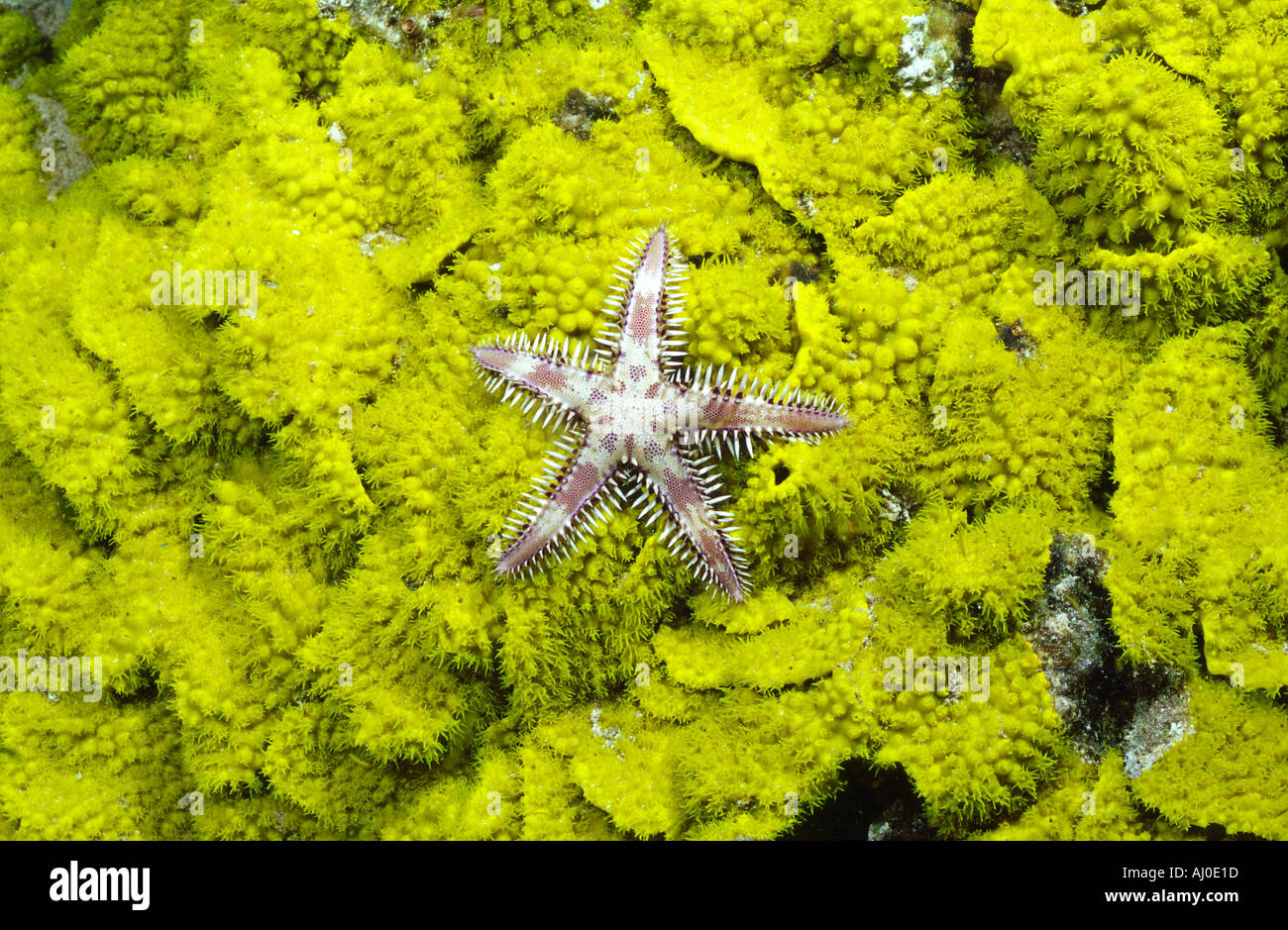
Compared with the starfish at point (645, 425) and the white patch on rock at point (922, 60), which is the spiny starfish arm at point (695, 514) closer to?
the starfish at point (645, 425)

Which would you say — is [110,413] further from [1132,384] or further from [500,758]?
[1132,384]

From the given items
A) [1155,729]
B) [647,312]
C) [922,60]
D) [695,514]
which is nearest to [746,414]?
[695,514]

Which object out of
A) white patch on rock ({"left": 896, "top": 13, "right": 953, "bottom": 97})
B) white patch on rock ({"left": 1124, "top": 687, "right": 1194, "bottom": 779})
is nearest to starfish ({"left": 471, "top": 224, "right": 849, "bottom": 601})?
white patch on rock ({"left": 896, "top": 13, "right": 953, "bottom": 97})

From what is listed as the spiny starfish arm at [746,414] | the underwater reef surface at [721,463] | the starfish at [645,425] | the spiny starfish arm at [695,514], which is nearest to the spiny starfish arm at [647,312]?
the starfish at [645,425]

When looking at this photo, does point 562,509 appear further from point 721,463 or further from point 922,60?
point 922,60

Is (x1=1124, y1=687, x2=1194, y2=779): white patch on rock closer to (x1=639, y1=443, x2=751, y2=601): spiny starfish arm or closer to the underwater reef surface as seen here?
the underwater reef surface

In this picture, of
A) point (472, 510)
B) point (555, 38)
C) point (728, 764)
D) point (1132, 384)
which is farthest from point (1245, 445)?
point (555, 38)
